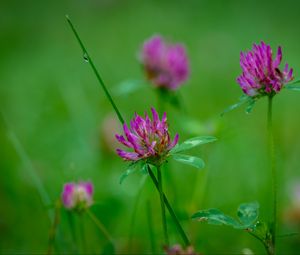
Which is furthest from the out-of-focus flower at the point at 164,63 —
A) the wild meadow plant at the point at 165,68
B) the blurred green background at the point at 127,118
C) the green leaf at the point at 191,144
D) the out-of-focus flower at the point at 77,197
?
the green leaf at the point at 191,144

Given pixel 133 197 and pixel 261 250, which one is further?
pixel 133 197

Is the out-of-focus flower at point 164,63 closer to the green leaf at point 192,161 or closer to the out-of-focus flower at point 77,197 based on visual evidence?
the out-of-focus flower at point 77,197

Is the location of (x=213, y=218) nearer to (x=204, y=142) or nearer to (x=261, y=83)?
(x=204, y=142)

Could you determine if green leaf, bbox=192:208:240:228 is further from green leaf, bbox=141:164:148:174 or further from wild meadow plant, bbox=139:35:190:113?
wild meadow plant, bbox=139:35:190:113

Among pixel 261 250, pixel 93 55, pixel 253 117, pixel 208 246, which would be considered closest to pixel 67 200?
pixel 208 246

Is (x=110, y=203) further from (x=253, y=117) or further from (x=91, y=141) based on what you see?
(x=253, y=117)

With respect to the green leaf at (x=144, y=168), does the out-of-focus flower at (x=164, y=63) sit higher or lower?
higher

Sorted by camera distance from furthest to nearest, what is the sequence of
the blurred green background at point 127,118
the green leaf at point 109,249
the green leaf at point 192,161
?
1. the blurred green background at point 127,118
2. the green leaf at point 109,249
3. the green leaf at point 192,161
